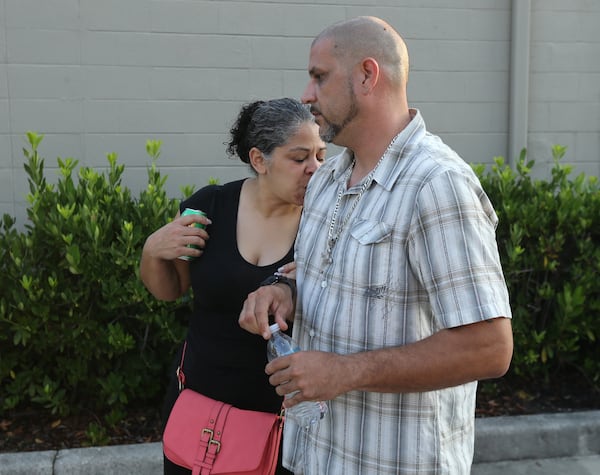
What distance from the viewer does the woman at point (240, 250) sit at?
2766 mm

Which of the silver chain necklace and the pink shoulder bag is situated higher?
the silver chain necklace

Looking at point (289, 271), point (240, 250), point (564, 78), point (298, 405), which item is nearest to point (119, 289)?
point (240, 250)

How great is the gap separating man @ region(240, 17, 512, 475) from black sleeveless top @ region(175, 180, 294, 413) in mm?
482

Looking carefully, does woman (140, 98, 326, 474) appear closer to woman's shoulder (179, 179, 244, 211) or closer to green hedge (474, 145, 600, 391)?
woman's shoulder (179, 179, 244, 211)

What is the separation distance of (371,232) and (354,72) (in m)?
0.44

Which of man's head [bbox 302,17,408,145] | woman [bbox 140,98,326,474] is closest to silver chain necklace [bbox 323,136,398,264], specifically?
man's head [bbox 302,17,408,145]

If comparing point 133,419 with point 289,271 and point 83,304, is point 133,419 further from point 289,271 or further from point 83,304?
point 289,271

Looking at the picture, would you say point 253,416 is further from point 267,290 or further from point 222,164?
point 222,164

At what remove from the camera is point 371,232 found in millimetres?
1964

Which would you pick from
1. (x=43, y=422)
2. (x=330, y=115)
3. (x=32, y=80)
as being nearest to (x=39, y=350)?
(x=43, y=422)

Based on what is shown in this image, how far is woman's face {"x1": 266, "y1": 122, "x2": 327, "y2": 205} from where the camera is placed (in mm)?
2809

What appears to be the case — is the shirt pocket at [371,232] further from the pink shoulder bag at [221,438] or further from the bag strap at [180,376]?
the bag strap at [180,376]

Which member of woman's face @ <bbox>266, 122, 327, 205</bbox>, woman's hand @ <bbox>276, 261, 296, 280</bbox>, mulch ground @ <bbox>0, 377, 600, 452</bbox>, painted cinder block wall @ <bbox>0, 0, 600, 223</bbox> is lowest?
mulch ground @ <bbox>0, 377, 600, 452</bbox>

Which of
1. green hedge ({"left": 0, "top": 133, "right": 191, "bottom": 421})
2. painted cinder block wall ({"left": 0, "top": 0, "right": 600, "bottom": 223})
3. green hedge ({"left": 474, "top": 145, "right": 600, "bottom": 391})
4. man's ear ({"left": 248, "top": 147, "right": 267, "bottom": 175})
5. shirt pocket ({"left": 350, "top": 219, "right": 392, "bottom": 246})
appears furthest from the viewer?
painted cinder block wall ({"left": 0, "top": 0, "right": 600, "bottom": 223})
